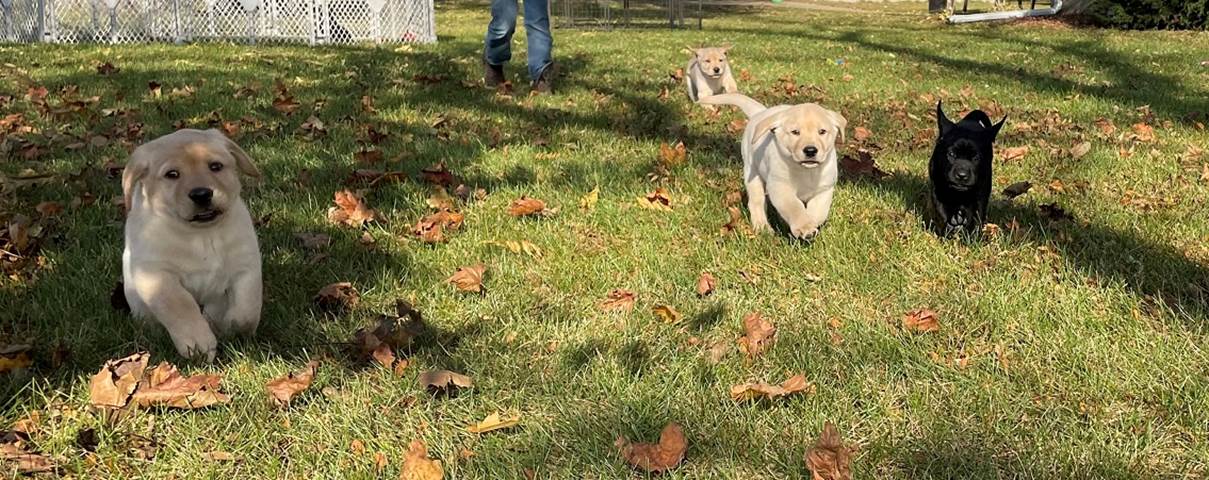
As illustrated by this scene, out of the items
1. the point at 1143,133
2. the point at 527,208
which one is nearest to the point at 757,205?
the point at 527,208

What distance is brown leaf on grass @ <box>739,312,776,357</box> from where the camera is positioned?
2.74 m

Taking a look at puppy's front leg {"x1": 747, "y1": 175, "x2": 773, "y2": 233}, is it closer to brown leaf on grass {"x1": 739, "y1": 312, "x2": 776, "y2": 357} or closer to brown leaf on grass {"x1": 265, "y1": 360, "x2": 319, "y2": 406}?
brown leaf on grass {"x1": 739, "y1": 312, "x2": 776, "y2": 357}

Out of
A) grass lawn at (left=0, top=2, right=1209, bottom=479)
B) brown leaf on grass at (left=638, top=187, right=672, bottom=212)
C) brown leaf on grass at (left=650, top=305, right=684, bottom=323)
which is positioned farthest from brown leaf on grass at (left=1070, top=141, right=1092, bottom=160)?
brown leaf on grass at (left=650, top=305, right=684, bottom=323)

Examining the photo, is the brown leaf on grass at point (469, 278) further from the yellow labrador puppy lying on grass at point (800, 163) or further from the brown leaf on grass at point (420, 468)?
the yellow labrador puppy lying on grass at point (800, 163)

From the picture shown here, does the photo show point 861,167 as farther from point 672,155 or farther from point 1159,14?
point 1159,14

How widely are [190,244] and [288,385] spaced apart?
2.00ft

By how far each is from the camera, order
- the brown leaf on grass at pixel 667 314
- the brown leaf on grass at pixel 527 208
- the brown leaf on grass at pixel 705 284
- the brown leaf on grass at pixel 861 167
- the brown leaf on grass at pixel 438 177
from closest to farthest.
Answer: the brown leaf on grass at pixel 667 314 → the brown leaf on grass at pixel 705 284 → the brown leaf on grass at pixel 527 208 → the brown leaf on grass at pixel 438 177 → the brown leaf on grass at pixel 861 167

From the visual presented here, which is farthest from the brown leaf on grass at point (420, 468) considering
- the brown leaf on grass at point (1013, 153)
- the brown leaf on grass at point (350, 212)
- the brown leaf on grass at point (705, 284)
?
the brown leaf on grass at point (1013, 153)

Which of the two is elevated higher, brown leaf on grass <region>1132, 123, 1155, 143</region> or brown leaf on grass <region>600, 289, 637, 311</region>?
brown leaf on grass <region>1132, 123, 1155, 143</region>

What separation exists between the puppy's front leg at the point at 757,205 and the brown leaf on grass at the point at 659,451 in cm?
200

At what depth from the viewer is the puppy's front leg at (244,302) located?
272cm

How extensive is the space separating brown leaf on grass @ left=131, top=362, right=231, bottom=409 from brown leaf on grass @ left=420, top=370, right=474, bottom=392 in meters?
0.55

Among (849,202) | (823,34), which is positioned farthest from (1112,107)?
(823,34)

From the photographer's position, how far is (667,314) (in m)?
3.05
